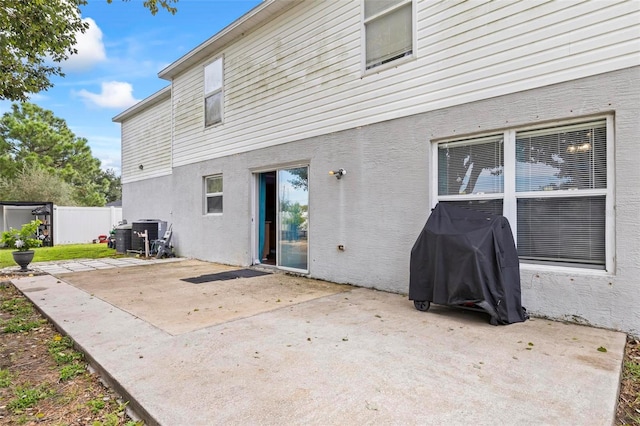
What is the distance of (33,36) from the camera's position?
5.64 meters

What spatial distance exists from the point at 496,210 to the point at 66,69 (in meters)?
8.87

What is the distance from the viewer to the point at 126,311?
439 cm

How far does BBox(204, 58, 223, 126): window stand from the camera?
28.7 feet

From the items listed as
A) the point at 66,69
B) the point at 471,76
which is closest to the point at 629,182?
the point at 471,76

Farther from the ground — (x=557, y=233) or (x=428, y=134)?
(x=428, y=134)

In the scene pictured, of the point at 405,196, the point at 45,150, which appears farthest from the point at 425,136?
the point at 45,150

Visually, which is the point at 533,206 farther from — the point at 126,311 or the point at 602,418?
the point at 126,311

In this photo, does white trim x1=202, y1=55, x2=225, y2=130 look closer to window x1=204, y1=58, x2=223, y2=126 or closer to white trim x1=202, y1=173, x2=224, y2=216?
window x1=204, y1=58, x2=223, y2=126

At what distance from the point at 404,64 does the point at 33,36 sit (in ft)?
19.3

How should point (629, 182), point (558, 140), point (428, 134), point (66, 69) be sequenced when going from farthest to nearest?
point (66, 69)
point (428, 134)
point (558, 140)
point (629, 182)

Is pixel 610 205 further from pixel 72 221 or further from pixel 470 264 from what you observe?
pixel 72 221

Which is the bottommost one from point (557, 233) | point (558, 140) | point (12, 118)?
point (557, 233)

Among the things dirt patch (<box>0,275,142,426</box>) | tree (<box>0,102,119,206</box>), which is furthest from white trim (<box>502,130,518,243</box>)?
tree (<box>0,102,119,206</box>)

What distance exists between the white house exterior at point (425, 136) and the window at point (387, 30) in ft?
0.09
